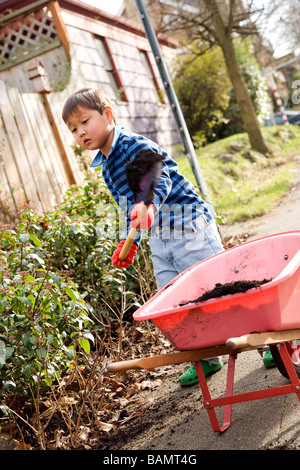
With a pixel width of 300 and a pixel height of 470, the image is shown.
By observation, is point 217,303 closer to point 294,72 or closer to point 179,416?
point 179,416

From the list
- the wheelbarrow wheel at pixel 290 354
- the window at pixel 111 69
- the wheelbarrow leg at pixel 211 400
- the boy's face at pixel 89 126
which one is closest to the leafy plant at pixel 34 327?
the boy's face at pixel 89 126

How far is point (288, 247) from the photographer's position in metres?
2.89

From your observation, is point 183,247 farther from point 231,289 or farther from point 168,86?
point 168,86

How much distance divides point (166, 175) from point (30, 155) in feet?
17.0

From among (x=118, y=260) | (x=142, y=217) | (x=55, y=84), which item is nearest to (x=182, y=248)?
(x=118, y=260)

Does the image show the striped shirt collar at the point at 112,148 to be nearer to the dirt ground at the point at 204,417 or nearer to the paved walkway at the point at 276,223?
the dirt ground at the point at 204,417

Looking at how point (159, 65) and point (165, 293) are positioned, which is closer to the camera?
point (165, 293)

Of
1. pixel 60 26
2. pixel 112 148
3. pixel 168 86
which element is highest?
pixel 60 26

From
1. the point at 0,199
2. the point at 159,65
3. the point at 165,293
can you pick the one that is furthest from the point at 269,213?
the point at 165,293

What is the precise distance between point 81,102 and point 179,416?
67.9 inches

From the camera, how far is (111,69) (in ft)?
46.2

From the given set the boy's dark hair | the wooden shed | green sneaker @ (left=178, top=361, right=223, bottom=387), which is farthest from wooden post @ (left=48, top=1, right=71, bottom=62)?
green sneaker @ (left=178, top=361, right=223, bottom=387)

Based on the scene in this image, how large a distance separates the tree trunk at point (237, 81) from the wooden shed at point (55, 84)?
2327mm

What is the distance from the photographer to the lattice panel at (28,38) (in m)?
11.0
